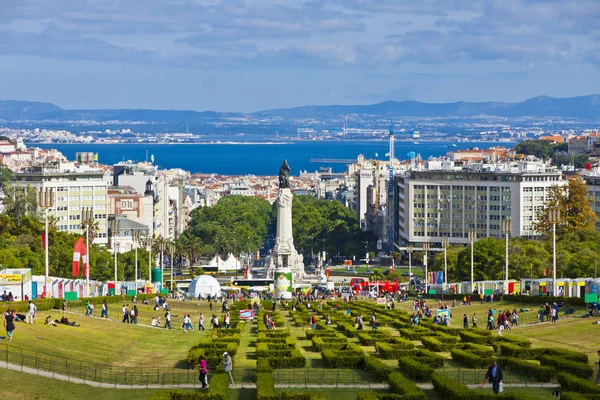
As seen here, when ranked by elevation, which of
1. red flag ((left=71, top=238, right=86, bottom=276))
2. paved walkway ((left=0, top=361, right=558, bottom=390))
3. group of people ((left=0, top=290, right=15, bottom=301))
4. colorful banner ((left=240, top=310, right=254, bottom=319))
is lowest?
colorful banner ((left=240, top=310, right=254, bottom=319))

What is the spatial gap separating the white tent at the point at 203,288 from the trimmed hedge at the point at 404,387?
72.6m

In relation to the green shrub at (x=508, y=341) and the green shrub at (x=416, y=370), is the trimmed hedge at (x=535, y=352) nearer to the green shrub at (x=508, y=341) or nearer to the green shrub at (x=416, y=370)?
the green shrub at (x=508, y=341)

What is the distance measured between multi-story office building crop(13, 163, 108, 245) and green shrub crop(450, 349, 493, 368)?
125173mm

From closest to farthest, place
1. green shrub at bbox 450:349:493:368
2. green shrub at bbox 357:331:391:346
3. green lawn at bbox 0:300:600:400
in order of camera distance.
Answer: green lawn at bbox 0:300:600:400, green shrub at bbox 450:349:493:368, green shrub at bbox 357:331:391:346

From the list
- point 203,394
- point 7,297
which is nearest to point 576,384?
point 203,394

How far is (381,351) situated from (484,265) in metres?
73.0

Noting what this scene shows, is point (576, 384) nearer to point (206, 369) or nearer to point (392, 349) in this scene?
point (392, 349)

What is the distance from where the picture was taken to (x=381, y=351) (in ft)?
182

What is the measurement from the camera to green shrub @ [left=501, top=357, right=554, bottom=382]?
47500 mm

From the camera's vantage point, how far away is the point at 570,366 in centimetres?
4791

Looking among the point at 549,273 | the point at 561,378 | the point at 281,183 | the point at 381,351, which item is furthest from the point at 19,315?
the point at 281,183

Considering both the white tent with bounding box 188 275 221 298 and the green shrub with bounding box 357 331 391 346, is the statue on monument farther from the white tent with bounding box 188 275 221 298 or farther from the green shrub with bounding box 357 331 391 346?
the green shrub with bounding box 357 331 391 346

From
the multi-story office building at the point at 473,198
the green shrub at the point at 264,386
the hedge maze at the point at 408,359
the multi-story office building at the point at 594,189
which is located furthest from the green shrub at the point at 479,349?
the multi-story office building at the point at 473,198

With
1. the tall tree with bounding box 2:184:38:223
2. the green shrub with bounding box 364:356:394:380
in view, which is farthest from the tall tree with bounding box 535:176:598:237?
the green shrub with bounding box 364:356:394:380
